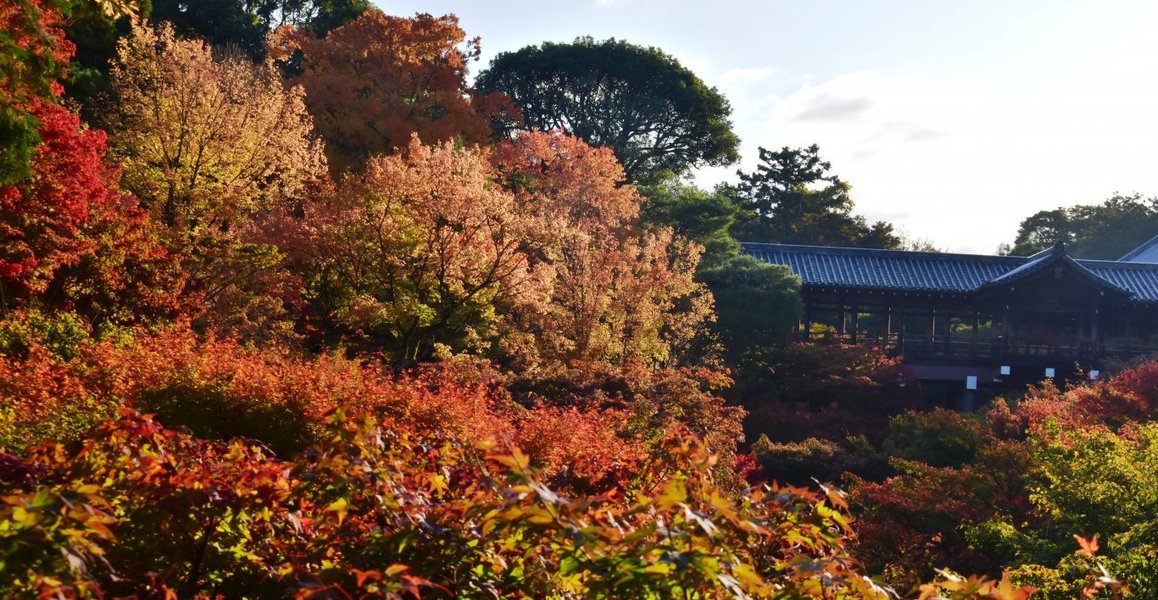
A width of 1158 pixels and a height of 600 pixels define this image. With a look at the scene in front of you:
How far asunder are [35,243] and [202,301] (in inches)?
120

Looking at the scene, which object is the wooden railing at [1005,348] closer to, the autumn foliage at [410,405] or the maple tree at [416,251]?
the autumn foliage at [410,405]

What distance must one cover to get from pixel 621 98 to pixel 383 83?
15200 millimetres

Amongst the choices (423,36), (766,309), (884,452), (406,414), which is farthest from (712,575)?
(423,36)

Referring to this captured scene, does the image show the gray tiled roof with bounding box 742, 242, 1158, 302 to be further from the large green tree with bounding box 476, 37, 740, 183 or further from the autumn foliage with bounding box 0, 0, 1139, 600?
the large green tree with bounding box 476, 37, 740, 183

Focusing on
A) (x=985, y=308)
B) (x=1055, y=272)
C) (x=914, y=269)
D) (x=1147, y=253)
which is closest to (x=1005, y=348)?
(x=985, y=308)

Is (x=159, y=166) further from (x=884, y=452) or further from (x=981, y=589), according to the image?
(x=981, y=589)

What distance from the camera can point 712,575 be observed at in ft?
11.1

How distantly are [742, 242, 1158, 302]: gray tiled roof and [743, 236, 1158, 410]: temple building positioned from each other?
0.03 metres

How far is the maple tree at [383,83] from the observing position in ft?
80.5

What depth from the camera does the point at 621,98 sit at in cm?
4088

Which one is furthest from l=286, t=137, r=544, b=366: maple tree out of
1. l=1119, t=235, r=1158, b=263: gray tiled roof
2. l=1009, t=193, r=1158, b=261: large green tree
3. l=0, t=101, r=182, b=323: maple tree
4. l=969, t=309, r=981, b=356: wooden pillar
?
Answer: l=1009, t=193, r=1158, b=261: large green tree

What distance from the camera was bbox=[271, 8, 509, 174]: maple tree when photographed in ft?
80.5

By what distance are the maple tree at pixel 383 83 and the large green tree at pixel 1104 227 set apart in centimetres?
3422

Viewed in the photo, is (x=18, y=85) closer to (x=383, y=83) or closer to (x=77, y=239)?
(x=77, y=239)
